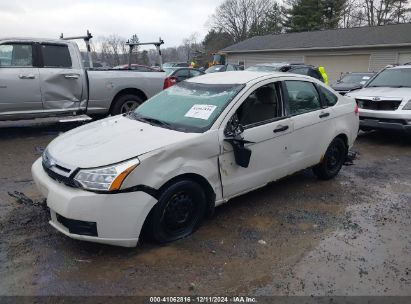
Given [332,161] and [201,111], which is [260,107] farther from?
[332,161]

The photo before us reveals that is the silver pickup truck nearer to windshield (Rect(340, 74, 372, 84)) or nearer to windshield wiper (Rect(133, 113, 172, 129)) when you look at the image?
windshield wiper (Rect(133, 113, 172, 129))

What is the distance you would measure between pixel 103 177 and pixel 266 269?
5.16 feet

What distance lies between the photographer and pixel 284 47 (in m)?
31.3

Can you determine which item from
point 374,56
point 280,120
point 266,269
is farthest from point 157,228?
point 374,56

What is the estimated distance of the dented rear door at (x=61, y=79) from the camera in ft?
24.2

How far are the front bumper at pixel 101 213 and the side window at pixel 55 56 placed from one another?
4956 millimetres

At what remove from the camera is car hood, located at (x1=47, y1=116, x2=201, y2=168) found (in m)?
3.25

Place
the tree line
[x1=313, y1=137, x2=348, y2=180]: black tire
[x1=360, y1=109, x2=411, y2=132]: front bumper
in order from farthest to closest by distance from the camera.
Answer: the tree line < [x1=360, y1=109, x2=411, y2=132]: front bumper < [x1=313, y1=137, x2=348, y2=180]: black tire

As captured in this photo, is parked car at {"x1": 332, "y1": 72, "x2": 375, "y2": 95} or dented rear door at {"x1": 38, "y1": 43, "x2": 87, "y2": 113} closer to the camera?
dented rear door at {"x1": 38, "y1": 43, "x2": 87, "y2": 113}

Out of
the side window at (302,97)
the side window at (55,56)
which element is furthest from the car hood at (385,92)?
the side window at (55,56)

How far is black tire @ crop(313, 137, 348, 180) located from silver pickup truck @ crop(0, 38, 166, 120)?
4.71 m

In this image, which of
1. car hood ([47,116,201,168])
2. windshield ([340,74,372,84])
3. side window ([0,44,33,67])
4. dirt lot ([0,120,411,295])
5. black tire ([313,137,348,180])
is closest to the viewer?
dirt lot ([0,120,411,295])

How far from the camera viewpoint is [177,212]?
352 centimetres

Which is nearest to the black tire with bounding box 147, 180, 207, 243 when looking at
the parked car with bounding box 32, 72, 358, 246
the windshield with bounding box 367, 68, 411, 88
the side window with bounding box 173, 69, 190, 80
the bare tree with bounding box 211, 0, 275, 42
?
the parked car with bounding box 32, 72, 358, 246
